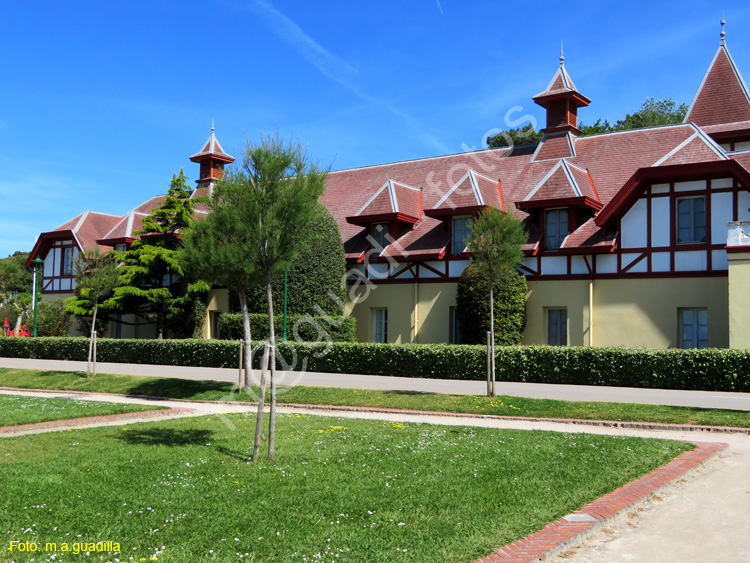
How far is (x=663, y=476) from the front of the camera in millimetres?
8438

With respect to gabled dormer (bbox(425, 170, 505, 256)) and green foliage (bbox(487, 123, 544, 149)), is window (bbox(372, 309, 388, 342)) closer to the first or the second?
gabled dormer (bbox(425, 170, 505, 256))

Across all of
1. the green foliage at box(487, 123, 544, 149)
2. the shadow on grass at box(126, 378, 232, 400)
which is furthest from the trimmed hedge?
the green foliage at box(487, 123, 544, 149)

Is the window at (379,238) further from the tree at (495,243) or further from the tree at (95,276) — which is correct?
the tree at (495,243)

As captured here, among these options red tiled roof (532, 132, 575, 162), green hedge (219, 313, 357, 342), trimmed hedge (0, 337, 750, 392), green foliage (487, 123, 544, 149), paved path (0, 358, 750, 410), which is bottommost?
paved path (0, 358, 750, 410)

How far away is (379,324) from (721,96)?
1717 centimetres

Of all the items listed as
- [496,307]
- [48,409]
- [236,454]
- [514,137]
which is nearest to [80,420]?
[48,409]

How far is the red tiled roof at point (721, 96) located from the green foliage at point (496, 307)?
1122cm

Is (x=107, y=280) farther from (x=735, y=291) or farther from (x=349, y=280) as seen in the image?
(x=735, y=291)

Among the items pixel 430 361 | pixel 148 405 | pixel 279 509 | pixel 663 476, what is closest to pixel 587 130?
pixel 430 361

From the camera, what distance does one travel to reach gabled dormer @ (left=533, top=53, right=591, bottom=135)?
29922 millimetres

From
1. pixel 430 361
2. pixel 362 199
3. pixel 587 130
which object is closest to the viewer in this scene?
pixel 430 361

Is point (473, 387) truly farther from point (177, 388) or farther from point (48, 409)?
point (48, 409)

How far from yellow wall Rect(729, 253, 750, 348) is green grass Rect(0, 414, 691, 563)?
447 inches

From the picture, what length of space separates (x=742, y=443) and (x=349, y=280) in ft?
64.4
